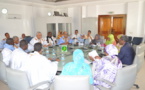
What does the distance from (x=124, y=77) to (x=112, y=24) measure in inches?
246

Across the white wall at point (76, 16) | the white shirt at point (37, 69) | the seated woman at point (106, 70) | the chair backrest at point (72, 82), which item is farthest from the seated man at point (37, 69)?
the white wall at point (76, 16)

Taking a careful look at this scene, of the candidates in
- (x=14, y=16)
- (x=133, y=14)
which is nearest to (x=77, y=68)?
(x=14, y=16)

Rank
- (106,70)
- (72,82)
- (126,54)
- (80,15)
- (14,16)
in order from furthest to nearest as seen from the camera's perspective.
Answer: (80,15)
(14,16)
(126,54)
(106,70)
(72,82)

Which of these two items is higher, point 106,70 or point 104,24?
point 104,24

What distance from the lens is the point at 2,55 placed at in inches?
113

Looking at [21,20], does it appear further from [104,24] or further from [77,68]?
[77,68]

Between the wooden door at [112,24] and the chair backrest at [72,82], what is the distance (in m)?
6.50

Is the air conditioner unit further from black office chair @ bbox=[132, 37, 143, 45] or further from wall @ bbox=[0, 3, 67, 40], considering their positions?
black office chair @ bbox=[132, 37, 143, 45]

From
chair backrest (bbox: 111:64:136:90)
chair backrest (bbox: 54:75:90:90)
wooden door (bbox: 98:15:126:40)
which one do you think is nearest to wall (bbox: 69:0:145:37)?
Result: wooden door (bbox: 98:15:126:40)

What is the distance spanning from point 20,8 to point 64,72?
250 inches

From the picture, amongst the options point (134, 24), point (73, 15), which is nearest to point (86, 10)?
point (73, 15)

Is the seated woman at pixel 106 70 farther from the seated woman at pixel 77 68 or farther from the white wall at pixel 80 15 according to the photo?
the white wall at pixel 80 15

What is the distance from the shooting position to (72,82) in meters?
1.48

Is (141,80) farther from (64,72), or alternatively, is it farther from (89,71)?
(64,72)
